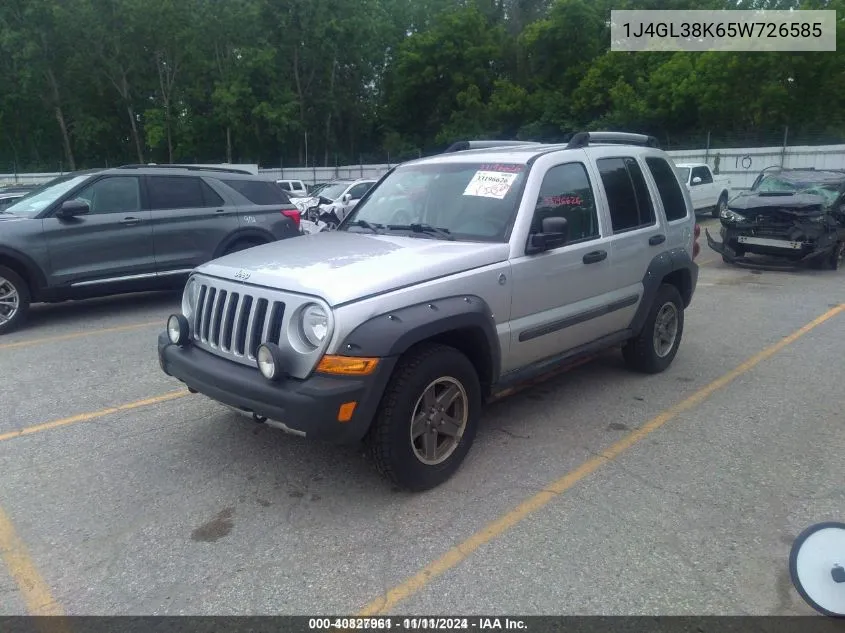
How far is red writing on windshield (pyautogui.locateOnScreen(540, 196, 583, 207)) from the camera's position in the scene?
4.65m

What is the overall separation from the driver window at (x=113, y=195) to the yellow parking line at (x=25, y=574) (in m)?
5.48

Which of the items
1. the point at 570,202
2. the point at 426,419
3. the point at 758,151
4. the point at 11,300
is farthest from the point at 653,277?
the point at 758,151

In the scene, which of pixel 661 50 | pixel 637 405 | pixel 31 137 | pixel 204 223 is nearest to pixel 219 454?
pixel 637 405

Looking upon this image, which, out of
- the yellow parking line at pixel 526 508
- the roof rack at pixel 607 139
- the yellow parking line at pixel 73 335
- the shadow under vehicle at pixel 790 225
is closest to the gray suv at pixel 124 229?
the yellow parking line at pixel 73 335

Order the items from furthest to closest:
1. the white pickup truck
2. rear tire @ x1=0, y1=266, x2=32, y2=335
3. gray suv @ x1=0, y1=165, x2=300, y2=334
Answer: the white pickup truck < gray suv @ x1=0, y1=165, x2=300, y2=334 < rear tire @ x1=0, y1=266, x2=32, y2=335

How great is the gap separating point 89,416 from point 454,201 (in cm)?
313

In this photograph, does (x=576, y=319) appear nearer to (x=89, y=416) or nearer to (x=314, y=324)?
(x=314, y=324)

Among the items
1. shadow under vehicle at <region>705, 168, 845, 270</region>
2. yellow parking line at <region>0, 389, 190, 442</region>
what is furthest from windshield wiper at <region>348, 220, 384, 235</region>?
shadow under vehicle at <region>705, 168, 845, 270</region>

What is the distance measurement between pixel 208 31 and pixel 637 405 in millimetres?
41381

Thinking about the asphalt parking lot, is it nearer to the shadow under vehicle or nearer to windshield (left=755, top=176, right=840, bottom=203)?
the shadow under vehicle

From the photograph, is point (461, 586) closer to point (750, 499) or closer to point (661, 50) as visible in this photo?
point (750, 499)

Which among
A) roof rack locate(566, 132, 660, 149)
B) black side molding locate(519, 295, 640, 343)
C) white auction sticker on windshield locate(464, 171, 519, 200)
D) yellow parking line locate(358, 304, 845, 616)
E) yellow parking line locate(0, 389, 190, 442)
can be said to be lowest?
yellow parking line locate(358, 304, 845, 616)

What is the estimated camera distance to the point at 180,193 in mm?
9062

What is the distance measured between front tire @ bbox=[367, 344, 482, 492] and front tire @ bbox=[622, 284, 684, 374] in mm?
2259
